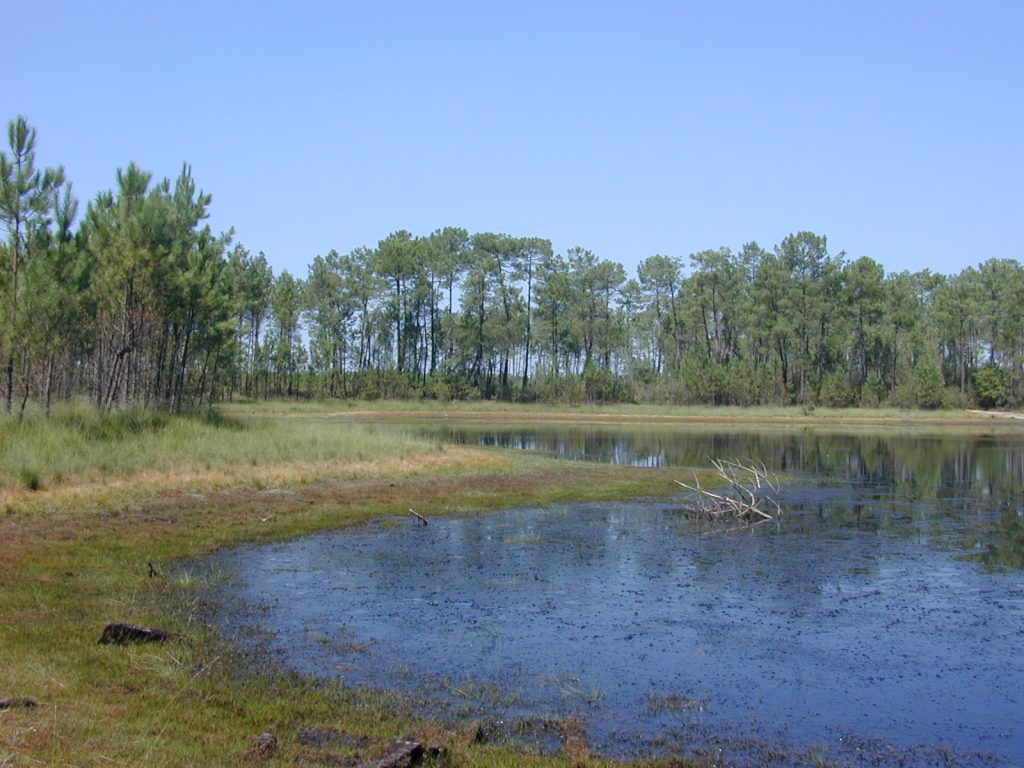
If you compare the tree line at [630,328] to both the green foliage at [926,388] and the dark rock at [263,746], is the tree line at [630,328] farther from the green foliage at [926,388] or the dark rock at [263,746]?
the dark rock at [263,746]

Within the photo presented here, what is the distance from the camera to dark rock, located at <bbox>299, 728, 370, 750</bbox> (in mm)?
7848

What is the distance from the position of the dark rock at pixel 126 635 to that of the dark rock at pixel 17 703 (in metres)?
2.46

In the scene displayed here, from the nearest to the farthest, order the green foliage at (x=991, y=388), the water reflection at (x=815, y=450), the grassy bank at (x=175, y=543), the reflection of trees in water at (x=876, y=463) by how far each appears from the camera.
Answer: the grassy bank at (x=175, y=543) < the reflection of trees in water at (x=876, y=463) < the water reflection at (x=815, y=450) < the green foliage at (x=991, y=388)

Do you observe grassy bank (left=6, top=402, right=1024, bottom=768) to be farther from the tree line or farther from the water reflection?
the tree line

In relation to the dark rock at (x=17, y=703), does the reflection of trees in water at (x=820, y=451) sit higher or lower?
higher

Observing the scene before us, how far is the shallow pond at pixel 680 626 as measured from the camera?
929 cm

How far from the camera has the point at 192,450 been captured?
2666cm

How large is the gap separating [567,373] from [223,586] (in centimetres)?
8072

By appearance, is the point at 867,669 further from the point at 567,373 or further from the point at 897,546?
the point at 567,373

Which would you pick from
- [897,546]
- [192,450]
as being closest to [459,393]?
[192,450]

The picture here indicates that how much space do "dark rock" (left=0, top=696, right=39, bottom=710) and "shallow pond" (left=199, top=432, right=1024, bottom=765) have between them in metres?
3.15

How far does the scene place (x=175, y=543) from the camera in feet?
55.8

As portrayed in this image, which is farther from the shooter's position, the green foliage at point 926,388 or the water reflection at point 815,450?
the green foliage at point 926,388

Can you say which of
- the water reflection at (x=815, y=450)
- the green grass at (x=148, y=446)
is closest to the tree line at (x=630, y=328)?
the water reflection at (x=815, y=450)
